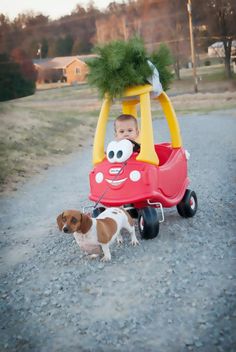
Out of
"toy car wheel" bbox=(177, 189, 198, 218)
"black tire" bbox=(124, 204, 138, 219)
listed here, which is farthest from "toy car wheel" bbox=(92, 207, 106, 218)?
"toy car wheel" bbox=(177, 189, 198, 218)

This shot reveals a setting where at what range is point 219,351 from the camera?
41.6 inches

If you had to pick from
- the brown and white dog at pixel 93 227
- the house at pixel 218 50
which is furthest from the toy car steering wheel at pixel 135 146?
the house at pixel 218 50

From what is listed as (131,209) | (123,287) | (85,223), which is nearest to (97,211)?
(131,209)

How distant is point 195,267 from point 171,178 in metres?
0.52

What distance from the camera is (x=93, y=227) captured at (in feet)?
5.19

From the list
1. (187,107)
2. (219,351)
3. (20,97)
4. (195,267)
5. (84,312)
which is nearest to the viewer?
(219,351)

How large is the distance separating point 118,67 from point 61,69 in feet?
2.46

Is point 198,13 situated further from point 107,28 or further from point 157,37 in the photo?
point 107,28

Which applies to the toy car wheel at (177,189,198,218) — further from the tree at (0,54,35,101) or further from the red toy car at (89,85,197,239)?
the tree at (0,54,35,101)

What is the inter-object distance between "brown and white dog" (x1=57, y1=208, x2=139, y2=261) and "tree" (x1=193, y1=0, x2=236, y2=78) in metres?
1.32

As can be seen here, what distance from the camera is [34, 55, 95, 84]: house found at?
242 centimetres

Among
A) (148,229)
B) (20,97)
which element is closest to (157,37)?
(20,97)

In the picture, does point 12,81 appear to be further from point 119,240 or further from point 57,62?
point 119,240

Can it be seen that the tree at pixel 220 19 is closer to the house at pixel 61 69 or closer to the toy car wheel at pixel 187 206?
the house at pixel 61 69
